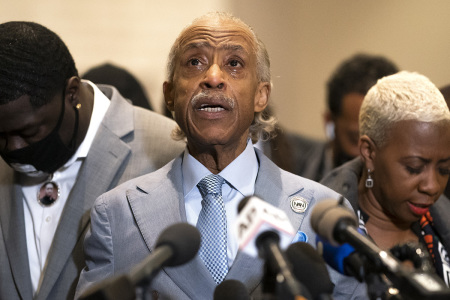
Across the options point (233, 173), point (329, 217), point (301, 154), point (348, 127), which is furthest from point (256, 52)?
point (301, 154)

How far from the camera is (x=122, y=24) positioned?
5.92 metres

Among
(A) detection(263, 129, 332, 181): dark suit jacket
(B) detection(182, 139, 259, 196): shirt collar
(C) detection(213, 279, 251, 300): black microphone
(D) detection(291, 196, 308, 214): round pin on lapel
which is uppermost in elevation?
(C) detection(213, 279, 251, 300): black microphone

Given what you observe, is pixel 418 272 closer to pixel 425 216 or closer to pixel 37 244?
pixel 425 216

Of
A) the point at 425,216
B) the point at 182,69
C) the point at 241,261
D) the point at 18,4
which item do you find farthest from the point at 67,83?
the point at 18,4

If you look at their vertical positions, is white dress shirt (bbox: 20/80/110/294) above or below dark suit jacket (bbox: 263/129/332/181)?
above

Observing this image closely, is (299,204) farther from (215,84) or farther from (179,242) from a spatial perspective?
(179,242)

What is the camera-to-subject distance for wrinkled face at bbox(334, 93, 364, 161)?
14.7 feet

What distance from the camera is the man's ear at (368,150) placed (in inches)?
125

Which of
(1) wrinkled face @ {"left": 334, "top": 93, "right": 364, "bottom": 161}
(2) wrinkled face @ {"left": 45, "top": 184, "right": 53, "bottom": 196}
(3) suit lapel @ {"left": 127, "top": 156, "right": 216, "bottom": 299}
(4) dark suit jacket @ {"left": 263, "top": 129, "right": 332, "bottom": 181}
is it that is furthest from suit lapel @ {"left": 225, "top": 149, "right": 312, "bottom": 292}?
(1) wrinkled face @ {"left": 334, "top": 93, "right": 364, "bottom": 161}

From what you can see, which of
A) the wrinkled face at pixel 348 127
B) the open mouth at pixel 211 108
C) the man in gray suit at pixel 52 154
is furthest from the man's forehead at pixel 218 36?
the wrinkled face at pixel 348 127

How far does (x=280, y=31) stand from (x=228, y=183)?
3.59 m

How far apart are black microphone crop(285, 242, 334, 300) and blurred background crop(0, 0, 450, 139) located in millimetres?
3731

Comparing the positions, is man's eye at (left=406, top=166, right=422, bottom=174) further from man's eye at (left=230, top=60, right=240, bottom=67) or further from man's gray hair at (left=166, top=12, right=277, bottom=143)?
man's eye at (left=230, top=60, right=240, bottom=67)

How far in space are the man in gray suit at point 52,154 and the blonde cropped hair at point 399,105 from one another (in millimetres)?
905
